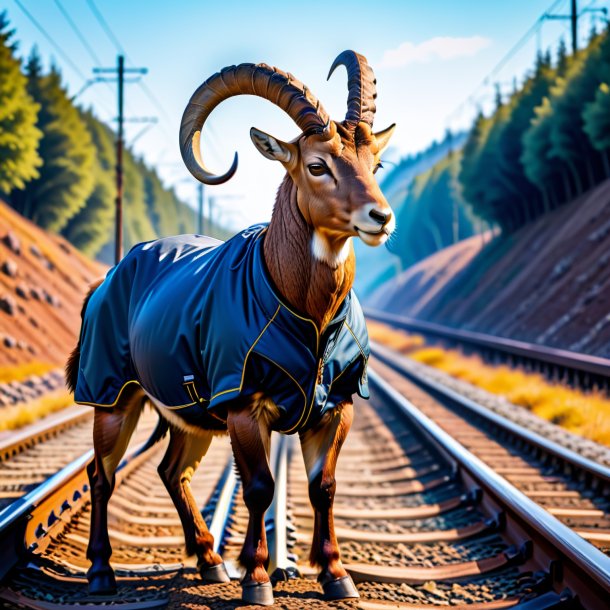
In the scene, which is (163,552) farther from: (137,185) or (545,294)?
(137,185)

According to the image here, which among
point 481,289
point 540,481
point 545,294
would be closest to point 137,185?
point 481,289

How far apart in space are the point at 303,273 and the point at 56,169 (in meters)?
42.2

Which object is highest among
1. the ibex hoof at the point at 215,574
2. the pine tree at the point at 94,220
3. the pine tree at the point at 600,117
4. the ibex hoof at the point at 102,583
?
the pine tree at the point at 600,117

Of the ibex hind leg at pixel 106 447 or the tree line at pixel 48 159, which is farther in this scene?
the tree line at pixel 48 159

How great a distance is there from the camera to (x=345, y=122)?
4324 millimetres

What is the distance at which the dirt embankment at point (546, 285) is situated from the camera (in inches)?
973

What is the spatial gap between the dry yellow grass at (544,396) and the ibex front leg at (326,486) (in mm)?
6909

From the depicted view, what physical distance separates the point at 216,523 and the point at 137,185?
71630 mm

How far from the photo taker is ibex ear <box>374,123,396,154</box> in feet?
14.6

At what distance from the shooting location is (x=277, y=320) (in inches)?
171

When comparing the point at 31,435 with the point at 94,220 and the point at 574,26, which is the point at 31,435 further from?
the point at 94,220

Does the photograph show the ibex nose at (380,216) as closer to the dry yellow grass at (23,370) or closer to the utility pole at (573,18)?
the dry yellow grass at (23,370)

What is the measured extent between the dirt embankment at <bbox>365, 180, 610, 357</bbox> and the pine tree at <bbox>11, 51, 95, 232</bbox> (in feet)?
73.2

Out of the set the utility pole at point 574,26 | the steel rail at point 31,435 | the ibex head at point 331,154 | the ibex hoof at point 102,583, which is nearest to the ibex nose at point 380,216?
the ibex head at point 331,154
